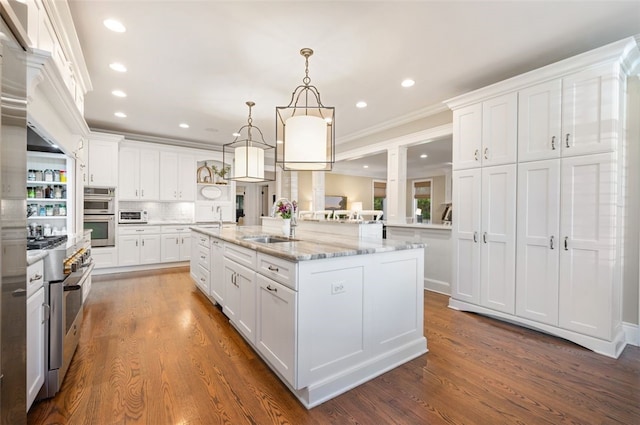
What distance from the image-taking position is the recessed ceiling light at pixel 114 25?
2340 mm

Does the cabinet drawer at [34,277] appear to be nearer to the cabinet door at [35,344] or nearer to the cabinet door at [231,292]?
the cabinet door at [35,344]

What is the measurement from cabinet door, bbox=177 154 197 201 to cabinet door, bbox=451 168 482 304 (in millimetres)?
5298

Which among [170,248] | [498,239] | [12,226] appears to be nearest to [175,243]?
[170,248]

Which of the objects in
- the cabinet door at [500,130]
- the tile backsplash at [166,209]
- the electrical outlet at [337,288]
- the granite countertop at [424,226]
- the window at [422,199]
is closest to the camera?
the electrical outlet at [337,288]

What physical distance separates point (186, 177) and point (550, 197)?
6248mm

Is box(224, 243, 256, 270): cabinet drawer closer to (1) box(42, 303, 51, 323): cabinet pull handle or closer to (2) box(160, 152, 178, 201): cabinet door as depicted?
(1) box(42, 303, 51, 323): cabinet pull handle

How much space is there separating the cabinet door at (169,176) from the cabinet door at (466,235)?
214 inches

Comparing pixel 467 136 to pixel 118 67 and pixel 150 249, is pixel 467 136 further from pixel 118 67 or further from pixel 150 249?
pixel 150 249

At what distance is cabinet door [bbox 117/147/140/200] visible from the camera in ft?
18.3

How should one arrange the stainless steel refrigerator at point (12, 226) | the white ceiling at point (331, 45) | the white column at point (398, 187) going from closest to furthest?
the stainless steel refrigerator at point (12, 226)
the white ceiling at point (331, 45)
the white column at point (398, 187)

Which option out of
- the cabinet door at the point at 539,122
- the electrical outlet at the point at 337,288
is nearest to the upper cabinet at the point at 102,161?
the electrical outlet at the point at 337,288

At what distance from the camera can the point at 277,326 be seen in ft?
6.41

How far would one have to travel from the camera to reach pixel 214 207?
6852 mm

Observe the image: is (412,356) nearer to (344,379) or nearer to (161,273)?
(344,379)
